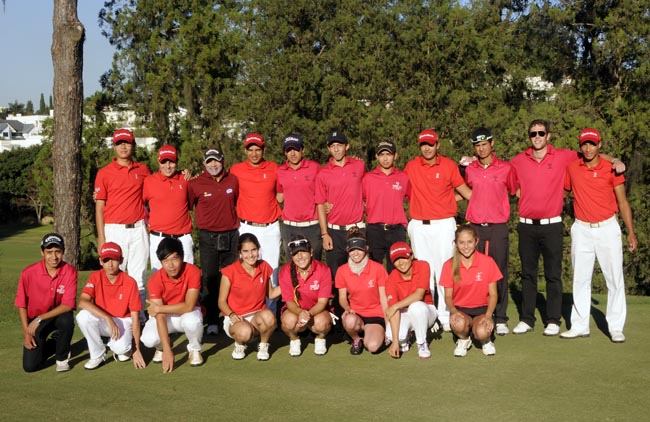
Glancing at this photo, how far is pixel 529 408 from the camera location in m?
5.46

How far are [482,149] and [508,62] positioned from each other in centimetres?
1953

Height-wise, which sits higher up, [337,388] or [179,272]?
[179,272]

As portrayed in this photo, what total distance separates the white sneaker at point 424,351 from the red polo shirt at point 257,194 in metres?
2.30

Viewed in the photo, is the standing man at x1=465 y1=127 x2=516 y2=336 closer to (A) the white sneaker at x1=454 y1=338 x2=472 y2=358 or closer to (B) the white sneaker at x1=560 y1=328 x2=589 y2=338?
(B) the white sneaker at x1=560 y1=328 x2=589 y2=338

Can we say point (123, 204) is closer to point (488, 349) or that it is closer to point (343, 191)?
point (343, 191)

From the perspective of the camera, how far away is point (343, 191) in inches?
327

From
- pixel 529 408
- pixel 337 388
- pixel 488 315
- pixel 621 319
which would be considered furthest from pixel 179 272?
pixel 621 319

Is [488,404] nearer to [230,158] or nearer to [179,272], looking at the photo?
[179,272]

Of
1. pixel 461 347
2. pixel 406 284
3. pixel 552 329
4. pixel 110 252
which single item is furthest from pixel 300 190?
pixel 552 329

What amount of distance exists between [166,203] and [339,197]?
1845mm

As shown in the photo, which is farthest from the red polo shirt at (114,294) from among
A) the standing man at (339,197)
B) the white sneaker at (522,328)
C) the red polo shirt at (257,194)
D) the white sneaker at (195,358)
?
the white sneaker at (522,328)

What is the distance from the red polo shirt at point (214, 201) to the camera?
8.22 m

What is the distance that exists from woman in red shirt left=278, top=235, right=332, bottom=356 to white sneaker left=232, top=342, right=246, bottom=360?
427 mm

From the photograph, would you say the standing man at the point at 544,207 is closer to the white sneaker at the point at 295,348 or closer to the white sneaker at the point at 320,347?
the white sneaker at the point at 320,347
